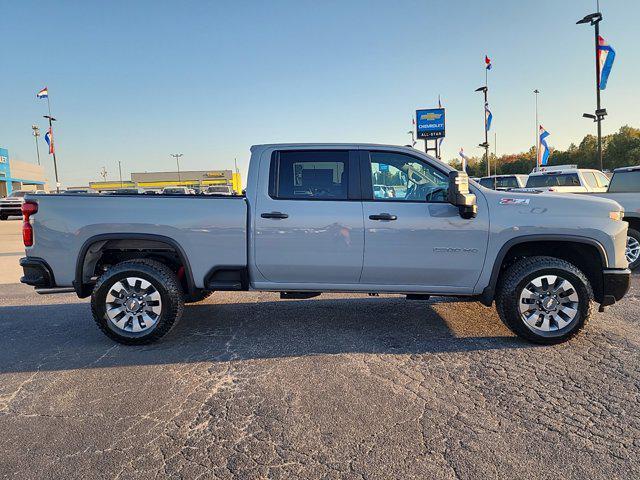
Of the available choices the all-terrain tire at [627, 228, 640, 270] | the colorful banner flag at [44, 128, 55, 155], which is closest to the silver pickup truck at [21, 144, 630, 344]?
the all-terrain tire at [627, 228, 640, 270]

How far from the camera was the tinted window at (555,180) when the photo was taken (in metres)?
12.5

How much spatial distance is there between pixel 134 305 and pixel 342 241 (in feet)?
7.27

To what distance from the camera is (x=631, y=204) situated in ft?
24.7

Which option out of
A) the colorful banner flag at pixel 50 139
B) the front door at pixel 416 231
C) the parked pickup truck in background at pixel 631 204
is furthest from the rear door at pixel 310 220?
the colorful banner flag at pixel 50 139

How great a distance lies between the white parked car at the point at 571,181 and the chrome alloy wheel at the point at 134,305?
37.0ft

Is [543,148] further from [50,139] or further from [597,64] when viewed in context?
[50,139]

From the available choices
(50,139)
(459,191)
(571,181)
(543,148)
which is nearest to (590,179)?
(571,181)

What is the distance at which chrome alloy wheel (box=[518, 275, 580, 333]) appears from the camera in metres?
4.11

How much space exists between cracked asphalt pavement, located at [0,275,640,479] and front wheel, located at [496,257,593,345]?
173mm

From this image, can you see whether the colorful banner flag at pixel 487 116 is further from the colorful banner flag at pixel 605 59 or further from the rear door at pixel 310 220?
the rear door at pixel 310 220

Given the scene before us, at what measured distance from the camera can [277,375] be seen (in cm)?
357

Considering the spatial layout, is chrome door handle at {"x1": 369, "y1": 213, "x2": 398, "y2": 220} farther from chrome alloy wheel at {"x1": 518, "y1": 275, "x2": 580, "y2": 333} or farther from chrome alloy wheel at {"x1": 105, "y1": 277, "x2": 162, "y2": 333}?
chrome alloy wheel at {"x1": 105, "y1": 277, "x2": 162, "y2": 333}

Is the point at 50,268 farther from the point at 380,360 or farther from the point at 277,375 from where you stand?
the point at 380,360

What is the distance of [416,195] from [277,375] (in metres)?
2.20
